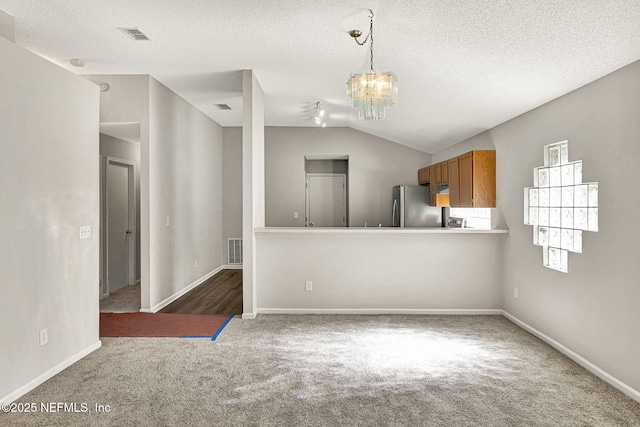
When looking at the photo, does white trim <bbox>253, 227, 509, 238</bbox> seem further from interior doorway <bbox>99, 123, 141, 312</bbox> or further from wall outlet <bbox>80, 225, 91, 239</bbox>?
interior doorway <bbox>99, 123, 141, 312</bbox>

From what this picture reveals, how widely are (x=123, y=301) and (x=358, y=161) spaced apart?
471 cm

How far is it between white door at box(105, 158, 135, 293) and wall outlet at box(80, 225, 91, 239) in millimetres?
2451

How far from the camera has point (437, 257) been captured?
4906 mm

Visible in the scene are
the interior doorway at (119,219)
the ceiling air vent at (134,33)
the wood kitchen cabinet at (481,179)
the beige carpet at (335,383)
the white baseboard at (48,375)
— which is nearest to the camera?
the beige carpet at (335,383)

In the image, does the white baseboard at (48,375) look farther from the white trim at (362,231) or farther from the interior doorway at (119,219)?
the white trim at (362,231)

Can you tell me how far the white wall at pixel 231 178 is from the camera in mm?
8039

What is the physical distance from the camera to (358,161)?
307 inches

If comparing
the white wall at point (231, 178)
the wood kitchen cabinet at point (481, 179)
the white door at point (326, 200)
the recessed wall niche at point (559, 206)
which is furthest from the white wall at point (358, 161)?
the recessed wall niche at point (559, 206)

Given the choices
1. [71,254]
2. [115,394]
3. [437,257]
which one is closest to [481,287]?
[437,257]

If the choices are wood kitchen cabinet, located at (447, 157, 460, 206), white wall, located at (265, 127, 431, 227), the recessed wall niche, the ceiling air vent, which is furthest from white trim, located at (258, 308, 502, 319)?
the ceiling air vent

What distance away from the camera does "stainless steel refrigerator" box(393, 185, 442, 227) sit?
7.09 m

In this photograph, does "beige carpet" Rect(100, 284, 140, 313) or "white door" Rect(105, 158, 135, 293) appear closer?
"beige carpet" Rect(100, 284, 140, 313)

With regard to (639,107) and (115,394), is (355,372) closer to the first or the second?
(115,394)

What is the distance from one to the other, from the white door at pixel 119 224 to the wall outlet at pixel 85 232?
8.04 ft
